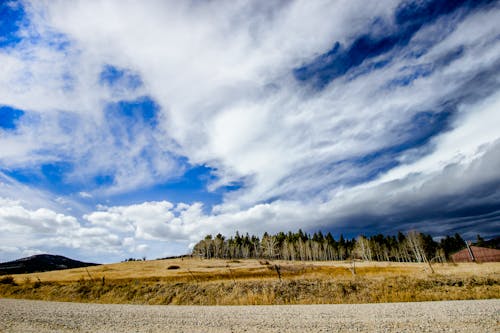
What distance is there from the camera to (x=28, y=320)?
11.2 m

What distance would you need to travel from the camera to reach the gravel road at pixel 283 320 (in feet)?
28.1

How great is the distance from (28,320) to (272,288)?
1282cm

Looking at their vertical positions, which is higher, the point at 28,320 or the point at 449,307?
the point at 28,320

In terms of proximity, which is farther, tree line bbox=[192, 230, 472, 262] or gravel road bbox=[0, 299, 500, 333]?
tree line bbox=[192, 230, 472, 262]

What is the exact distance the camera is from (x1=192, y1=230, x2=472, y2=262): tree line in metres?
117

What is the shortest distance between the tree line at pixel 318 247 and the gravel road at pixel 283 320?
10363cm

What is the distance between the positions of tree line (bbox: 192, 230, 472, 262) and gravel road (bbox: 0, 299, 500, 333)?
104 metres

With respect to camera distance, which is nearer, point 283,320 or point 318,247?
point 283,320

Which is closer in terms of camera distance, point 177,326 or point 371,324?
point 371,324

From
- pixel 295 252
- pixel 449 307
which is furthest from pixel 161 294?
pixel 295 252

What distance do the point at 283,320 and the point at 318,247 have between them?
406 feet

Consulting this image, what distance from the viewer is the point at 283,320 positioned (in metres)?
10.0

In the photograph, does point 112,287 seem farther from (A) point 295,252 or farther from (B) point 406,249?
(B) point 406,249

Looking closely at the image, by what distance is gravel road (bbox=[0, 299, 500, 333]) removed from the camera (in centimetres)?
857
